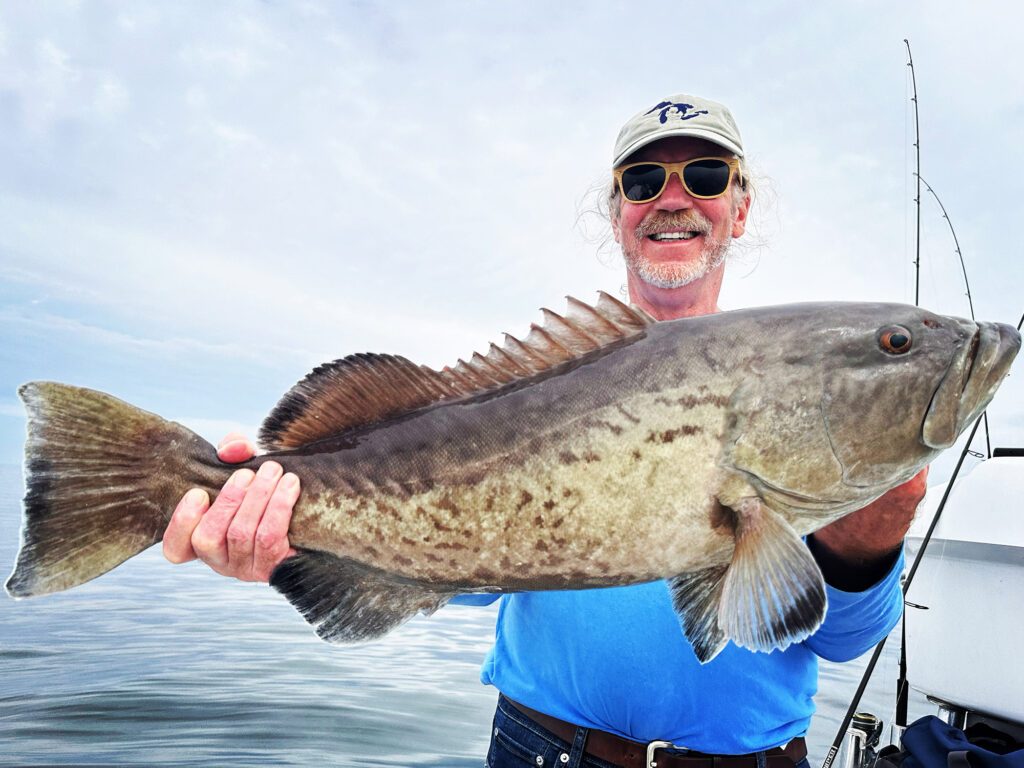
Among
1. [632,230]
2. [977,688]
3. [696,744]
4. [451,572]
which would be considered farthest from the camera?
[977,688]

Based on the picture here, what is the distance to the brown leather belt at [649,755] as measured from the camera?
2414mm

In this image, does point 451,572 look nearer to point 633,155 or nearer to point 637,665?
point 637,665

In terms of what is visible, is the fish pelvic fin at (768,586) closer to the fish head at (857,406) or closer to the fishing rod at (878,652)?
the fish head at (857,406)

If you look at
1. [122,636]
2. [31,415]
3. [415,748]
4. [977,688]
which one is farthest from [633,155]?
[122,636]

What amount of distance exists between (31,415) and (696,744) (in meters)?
2.45

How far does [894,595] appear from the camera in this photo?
8.42 ft

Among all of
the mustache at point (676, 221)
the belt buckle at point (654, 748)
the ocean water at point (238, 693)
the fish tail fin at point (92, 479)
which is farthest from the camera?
the ocean water at point (238, 693)

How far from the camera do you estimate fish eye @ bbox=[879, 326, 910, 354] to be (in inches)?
75.5

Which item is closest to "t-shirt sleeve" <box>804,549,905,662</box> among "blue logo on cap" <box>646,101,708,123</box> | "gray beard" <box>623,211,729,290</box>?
"gray beard" <box>623,211,729,290</box>

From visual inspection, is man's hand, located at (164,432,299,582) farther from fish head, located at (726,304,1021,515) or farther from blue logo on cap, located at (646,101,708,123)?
blue logo on cap, located at (646,101,708,123)

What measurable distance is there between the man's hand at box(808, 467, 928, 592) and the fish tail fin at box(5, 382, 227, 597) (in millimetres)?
2091

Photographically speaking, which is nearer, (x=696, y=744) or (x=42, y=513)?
(x=42, y=513)

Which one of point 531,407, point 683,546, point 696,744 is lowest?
point 696,744

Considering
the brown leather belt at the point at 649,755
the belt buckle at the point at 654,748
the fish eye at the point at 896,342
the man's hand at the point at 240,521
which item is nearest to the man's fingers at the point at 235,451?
the man's hand at the point at 240,521
